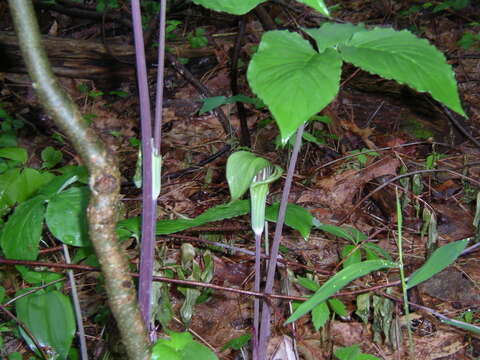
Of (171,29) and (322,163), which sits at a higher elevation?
(171,29)

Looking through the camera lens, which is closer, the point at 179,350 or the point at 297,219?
the point at 179,350

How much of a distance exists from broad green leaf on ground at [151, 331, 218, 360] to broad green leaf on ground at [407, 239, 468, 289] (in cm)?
35

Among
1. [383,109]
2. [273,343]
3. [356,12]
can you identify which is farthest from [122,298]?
[356,12]

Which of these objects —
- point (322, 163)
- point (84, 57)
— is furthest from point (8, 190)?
point (84, 57)

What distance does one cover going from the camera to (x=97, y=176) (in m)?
0.60

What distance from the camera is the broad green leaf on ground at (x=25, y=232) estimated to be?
0.95 metres

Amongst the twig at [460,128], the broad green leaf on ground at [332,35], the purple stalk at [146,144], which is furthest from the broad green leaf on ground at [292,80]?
the twig at [460,128]

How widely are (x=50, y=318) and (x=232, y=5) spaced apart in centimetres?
86

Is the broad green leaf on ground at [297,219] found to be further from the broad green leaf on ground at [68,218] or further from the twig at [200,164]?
the twig at [200,164]

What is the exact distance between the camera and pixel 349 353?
991 mm

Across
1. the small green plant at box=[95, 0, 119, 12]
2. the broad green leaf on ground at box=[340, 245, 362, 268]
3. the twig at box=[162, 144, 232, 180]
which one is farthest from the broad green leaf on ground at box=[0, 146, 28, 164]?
the small green plant at box=[95, 0, 119, 12]

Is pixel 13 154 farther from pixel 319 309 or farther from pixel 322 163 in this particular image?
pixel 322 163

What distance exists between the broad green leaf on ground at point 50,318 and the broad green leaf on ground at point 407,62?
2.90 ft

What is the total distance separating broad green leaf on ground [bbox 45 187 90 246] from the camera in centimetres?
94
